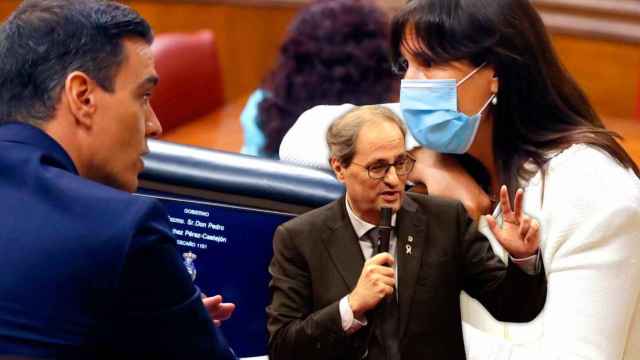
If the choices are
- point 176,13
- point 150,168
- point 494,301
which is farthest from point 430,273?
point 176,13

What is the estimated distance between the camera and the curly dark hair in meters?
3.29

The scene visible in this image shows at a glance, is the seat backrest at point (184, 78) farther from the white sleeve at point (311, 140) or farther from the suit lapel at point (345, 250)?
the suit lapel at point (345, 250)

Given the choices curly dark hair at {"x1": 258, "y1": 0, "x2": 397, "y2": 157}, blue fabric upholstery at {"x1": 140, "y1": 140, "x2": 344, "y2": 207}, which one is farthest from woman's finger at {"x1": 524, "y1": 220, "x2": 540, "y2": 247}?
curly dark hair at {"x1": 258, "y1": 0, "x2": 397, "y2": 157}

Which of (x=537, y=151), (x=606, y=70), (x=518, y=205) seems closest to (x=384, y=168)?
(x=518, y=205)

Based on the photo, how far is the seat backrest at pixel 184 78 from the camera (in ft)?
14.3

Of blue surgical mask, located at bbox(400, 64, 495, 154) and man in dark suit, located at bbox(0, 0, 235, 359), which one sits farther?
blue surgical mask, located at bbox(400, 64, 495, 154)

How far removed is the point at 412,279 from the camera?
6.33ft

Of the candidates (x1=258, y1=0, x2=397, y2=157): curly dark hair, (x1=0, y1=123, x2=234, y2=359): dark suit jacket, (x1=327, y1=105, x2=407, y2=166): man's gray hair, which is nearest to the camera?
(x1=0, y1=123, x2=234, y2=359): dark suit jacket

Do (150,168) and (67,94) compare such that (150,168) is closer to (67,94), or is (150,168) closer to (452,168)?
(452,168)

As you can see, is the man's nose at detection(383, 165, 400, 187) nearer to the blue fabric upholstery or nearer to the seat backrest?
the blue fabric upholstery

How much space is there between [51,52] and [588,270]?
0.97 m

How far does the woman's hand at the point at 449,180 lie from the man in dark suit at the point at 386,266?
12 cm

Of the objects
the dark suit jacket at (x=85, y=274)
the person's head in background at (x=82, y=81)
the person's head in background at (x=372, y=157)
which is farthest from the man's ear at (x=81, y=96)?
the person's head in background at (x=372, y=157)

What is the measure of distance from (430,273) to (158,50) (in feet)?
8.62
